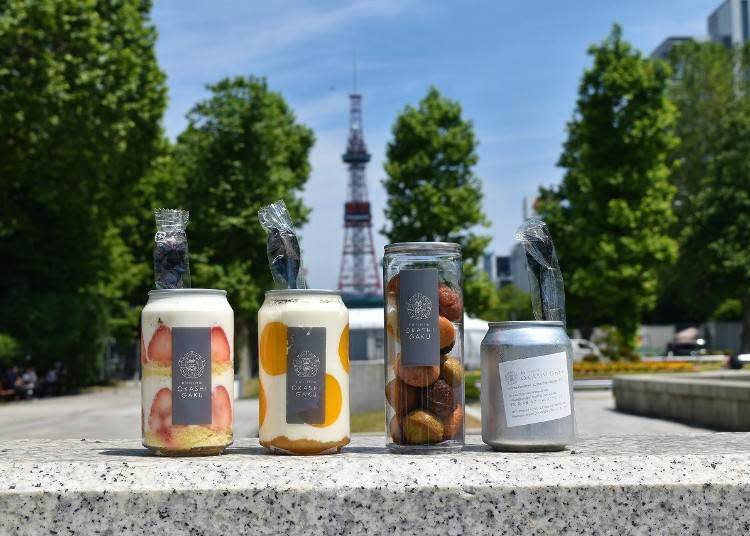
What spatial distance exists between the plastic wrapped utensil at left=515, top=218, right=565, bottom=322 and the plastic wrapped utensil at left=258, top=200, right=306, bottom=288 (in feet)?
1.98

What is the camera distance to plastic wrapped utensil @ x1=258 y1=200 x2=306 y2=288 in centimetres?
246

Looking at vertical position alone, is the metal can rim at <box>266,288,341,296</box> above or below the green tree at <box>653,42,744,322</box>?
below

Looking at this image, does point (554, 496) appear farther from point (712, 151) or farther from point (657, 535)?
point (712, 151)

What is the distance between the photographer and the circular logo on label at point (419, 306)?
7.52 ft

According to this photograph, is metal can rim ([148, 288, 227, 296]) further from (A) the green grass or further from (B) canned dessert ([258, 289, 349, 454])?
(A) the green grass

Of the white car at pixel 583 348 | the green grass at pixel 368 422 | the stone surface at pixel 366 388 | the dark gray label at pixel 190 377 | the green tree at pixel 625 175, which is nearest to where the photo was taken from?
the dark gray label at pixel 190 377

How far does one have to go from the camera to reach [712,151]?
173 ft

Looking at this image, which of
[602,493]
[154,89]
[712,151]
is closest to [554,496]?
[602,493]

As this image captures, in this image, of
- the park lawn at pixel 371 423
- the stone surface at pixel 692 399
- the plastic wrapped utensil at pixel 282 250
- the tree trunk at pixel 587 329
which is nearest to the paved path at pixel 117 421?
the stone surface at pixel 692 399

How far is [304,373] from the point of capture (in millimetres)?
2262

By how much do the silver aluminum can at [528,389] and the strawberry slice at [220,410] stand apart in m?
0.66

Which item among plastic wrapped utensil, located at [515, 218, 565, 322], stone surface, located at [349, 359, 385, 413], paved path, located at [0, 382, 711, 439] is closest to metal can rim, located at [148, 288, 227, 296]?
plastic wrapped utensil, located at [515, 218, 565, 322]

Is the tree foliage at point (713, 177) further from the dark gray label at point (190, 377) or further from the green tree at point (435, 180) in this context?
the dark gray label at point (190, 377)

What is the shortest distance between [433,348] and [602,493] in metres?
0.54
